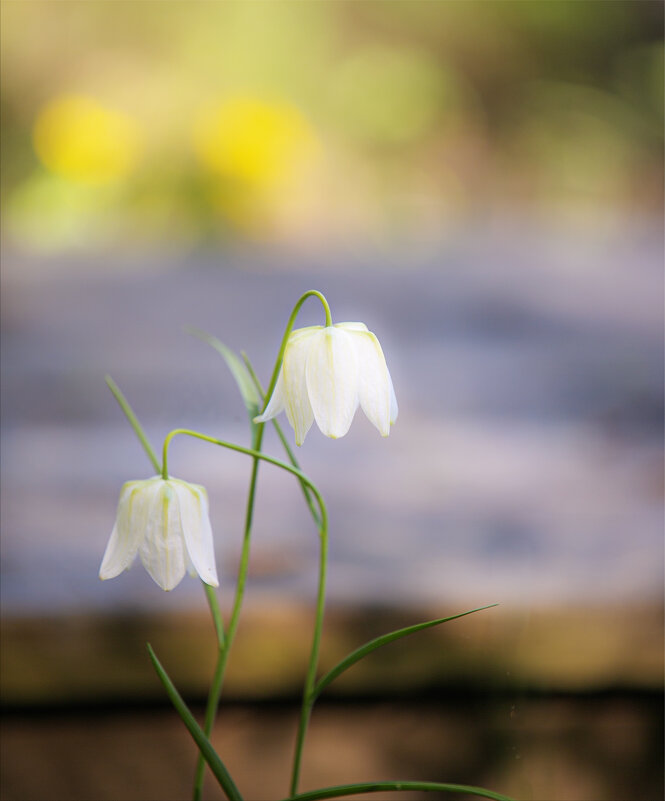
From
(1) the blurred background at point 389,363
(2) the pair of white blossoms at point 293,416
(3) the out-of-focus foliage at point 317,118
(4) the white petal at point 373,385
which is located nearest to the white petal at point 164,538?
(2) the pair of white blossoms at point 293,416

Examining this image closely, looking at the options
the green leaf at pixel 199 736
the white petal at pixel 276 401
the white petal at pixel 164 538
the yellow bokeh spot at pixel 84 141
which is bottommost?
the green leaf at pixel 199 736

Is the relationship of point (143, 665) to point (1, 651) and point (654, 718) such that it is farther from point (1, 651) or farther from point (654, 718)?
point (654, 718)

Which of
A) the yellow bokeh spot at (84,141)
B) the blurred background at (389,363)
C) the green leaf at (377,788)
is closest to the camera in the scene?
the green leaf at (377,788)

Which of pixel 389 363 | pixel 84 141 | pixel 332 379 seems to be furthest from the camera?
pixel 84 141

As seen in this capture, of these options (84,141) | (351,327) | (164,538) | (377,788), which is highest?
(84,141)

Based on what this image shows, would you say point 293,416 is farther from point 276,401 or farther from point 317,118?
point 317,118

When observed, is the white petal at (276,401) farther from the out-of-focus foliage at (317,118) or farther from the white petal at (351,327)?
the out-of-focus foliage at (317,118)

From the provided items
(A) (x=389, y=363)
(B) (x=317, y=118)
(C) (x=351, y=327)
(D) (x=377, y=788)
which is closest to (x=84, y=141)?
(B) (x=317, y=118)

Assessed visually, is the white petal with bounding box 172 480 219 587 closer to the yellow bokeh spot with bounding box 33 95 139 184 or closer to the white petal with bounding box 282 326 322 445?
the white petal with bounding box 282 326 322 445
